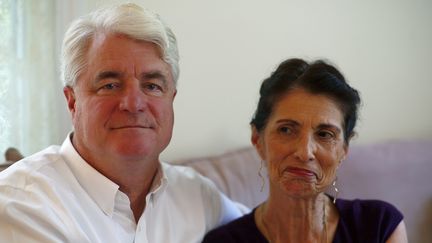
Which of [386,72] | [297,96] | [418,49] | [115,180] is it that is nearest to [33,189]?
[115,180]

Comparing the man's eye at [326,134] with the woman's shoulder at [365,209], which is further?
the woman's shoulder at [365,209]

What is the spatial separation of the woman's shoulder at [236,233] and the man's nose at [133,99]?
0.50 metres

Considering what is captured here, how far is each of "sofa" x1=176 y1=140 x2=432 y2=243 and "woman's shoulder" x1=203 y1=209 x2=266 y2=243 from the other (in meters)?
0.31

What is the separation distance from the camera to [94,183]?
1.20 m

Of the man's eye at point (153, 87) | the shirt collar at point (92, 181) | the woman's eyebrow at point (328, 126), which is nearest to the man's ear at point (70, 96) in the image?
the shirt collar at point (92, 181)

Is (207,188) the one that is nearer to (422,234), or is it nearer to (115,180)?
(115,180)

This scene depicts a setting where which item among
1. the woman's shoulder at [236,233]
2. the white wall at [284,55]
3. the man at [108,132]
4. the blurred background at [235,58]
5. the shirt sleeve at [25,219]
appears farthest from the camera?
the white wall at [284,55]

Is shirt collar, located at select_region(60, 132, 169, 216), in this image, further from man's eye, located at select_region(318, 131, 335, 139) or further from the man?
man's eye, located at select_region(318, 131, 335, 139)

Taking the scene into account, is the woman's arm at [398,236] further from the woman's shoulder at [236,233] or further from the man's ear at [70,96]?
Answer: the man's ear at [70,96]

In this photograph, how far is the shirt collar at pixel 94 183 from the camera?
3.91 feet

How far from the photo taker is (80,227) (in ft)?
3.62

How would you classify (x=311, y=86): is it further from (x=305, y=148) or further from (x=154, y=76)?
(x=154, y=76)

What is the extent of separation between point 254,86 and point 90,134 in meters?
1.10

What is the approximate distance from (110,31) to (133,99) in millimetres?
203
